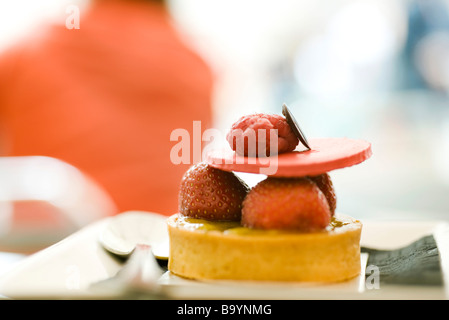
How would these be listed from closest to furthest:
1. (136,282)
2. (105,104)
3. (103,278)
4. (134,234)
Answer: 1. (136,282)
2. (103,278)
3. (134,234)
4. (105,104)

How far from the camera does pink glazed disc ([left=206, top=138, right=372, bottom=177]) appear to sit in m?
1.06

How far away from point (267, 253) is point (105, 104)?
1426 millimetres

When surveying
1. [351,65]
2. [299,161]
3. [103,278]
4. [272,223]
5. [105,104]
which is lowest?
[103,278]

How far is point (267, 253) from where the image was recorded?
3.50ft

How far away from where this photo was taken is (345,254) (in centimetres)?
114

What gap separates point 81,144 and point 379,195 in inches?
74.4

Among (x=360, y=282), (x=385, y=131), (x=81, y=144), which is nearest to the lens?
(x=360, y=282)

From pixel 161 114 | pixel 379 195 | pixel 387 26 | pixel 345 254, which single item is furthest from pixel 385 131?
pixel 345 254

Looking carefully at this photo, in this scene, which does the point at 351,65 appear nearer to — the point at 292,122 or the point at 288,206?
the point at 292,122

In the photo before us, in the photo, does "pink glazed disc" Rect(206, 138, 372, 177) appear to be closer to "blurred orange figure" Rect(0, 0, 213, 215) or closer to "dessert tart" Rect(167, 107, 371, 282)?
"dessert tart" Rect(167, 107, 371, 282)

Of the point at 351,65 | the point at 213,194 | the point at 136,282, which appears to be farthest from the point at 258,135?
the point at 351,65

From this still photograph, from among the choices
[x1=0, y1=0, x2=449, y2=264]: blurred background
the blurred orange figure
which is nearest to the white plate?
the blurred orange figure

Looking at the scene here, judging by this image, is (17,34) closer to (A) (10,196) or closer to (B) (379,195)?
(A) (10,196)

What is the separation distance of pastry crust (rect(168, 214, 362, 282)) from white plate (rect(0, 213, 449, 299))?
0.02 m
